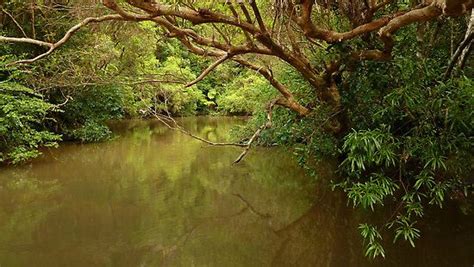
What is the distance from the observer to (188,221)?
5.52 meters

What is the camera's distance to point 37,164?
9.21 m

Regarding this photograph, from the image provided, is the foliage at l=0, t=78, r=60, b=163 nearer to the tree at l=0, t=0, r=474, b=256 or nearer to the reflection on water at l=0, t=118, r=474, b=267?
the reflection on water at l=0, t=118, r=474, b=267

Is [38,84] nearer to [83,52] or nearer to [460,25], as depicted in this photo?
[83,52]

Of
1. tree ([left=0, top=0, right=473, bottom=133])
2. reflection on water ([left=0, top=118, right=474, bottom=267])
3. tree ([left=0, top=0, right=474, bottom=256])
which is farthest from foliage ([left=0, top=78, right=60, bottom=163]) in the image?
tree ([left=0, top=0, right=474, bottom=256])

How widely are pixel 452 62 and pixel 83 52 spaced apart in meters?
9.40

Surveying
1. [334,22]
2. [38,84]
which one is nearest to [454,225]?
[334,22]

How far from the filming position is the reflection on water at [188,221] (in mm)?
4363

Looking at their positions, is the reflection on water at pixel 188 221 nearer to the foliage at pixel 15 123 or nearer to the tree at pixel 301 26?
the foliage at pixel 15 123

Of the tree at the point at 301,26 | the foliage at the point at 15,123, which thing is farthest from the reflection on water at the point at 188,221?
the tree at the point at 301,26

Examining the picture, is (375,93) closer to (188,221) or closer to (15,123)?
(188,221)

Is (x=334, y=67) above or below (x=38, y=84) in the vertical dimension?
above

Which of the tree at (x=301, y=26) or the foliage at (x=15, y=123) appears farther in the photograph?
the foliage at (x=15, y=123)

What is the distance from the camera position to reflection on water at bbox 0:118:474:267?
4.36 metres

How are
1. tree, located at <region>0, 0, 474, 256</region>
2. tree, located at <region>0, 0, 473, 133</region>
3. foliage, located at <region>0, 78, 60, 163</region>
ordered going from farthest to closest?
foliage, located at <region>0, 78, 60, 163</region>, tree, located at <region>0, 0, 473, 133</region>, tree, located at <region>0, 0, 474, 256</region>
